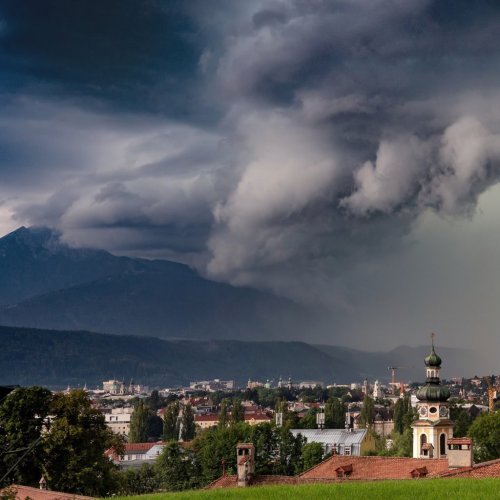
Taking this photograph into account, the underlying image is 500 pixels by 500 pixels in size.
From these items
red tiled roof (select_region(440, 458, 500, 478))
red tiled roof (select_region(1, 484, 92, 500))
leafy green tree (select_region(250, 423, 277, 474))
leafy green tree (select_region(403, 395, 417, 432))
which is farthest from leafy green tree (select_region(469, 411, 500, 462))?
red tiled roof (select_region(1, 484, 92, 500))

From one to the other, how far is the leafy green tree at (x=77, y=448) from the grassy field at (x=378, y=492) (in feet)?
74.7

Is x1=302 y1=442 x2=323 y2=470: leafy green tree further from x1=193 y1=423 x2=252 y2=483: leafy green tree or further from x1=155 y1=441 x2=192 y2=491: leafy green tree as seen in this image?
x1=155 y1=441 x2=192 y2=491: leafy green tree

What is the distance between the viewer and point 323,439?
120125 millimetres

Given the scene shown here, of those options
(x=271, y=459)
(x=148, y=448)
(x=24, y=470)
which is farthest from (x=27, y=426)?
(x=148, y=448)

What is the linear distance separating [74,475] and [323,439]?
6764 centimetres

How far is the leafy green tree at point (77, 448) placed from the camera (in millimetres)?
55812

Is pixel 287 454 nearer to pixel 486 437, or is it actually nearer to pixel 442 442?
pixel 442 442

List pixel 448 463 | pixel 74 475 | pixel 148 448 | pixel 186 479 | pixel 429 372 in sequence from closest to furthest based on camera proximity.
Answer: pixel 448 463
pixel 74 475
pixel 186 479
pixel 429 372
pixel 148 448

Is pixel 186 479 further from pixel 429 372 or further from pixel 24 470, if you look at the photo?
pixel 24 470

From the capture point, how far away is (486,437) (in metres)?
94.6

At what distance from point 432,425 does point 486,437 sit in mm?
10238

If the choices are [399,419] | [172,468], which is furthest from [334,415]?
[172,468]

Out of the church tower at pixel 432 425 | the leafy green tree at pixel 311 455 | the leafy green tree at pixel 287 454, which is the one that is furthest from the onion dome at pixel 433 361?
the leafy green tree at pixel 287 454

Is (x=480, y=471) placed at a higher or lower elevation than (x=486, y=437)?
lower
